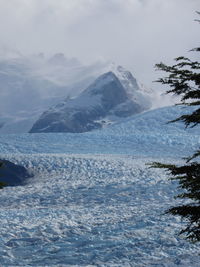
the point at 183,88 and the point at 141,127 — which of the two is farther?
the point at 141,127

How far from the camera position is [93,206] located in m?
55.5

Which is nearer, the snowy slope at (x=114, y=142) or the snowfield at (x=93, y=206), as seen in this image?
the snowfield at (x=93, y=206)

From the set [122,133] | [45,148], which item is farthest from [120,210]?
[122,133]

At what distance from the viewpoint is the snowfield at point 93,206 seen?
1721 inches

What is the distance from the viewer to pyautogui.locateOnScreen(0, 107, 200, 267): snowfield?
43.7 m

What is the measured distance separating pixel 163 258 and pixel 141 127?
56951mm

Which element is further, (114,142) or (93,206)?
(114,142)

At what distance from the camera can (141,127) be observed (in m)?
98.4

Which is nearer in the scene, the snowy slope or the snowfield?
the snowfield

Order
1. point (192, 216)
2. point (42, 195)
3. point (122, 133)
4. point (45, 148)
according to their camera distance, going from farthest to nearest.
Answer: point (122, 133) → point (45, 148) → point (42, 195) → point (192, 216)

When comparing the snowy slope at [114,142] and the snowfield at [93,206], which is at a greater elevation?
the snowy slope at [114,142]

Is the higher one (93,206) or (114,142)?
(114,142)

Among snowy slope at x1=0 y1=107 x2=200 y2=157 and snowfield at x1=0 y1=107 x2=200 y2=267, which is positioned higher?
snowy slope at x1=0 y1=107 x2=200 y2=157

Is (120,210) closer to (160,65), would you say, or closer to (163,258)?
(163,258)
